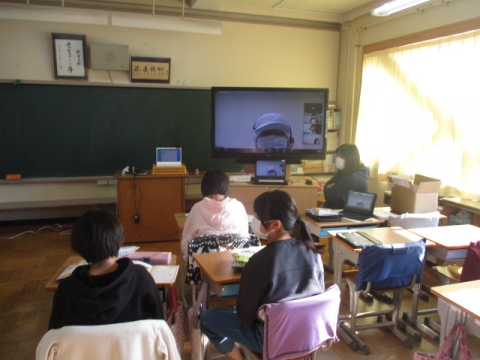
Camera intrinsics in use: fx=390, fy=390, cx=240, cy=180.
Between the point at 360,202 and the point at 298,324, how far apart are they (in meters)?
1.97

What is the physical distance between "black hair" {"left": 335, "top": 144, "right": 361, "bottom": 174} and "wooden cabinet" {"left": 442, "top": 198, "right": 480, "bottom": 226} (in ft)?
3.14

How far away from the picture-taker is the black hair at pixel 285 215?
75.3 inches

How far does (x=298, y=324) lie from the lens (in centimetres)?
175

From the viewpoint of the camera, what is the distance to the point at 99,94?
16.1ft

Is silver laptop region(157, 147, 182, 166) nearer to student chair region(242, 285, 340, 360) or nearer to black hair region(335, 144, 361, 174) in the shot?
black hair region(335, 144, 361, 174)

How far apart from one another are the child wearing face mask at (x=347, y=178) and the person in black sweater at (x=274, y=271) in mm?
1987

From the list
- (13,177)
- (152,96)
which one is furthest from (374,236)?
(13,177)

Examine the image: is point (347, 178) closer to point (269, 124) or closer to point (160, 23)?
point (269, 124)

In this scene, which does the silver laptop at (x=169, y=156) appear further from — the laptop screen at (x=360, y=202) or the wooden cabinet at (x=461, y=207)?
the wooden cabinet at (x=461, y=207)

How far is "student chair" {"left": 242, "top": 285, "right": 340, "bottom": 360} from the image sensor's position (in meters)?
1.71

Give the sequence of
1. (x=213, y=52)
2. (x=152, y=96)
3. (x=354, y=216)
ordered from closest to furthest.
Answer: (x=354, y=216)
(x=152, y=96)
(x=213, y=52)

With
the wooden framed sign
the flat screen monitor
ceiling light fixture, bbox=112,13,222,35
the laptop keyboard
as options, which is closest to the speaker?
the wooden framed sign

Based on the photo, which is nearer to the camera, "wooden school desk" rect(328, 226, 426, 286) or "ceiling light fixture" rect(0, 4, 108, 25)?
"wooden school desk" rect(328, 226, 426, 286)

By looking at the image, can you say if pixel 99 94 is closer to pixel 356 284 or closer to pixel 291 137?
pixel 291 137
